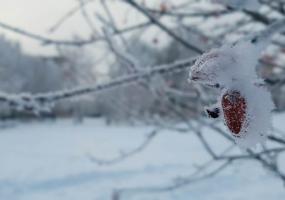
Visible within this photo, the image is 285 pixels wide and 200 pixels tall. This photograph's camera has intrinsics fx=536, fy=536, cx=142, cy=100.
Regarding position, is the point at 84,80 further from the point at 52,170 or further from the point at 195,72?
the point at 52,170

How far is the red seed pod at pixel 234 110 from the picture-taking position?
481 millimetres

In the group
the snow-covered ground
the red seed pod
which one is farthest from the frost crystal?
the snow-covered ground

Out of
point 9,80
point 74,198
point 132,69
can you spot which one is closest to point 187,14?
point 132,69

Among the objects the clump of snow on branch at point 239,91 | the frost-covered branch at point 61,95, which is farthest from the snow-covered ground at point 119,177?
the clump of snow on branch at point 239,91

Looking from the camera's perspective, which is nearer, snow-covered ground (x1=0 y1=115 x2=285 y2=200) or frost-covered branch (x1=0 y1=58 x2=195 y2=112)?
frost-covered branch (x1=0 y1=58 x2=195 y2=112)

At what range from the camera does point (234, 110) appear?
1.59 ft

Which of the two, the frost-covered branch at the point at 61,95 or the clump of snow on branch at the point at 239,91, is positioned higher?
the frost-covered branch at the point at 61,95

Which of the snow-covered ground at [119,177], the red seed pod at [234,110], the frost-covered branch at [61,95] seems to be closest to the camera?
the red seed pod at [234,110]

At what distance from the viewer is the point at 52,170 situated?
15852 millimetres

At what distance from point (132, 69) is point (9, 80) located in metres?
46.5

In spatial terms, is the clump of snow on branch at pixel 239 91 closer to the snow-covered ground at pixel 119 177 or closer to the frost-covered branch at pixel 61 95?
the frost-covered branch at pixel 61 95

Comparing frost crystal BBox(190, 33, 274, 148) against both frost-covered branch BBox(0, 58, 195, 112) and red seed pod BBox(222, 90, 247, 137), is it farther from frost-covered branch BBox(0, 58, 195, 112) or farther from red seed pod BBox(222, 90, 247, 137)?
frost-covered branch BBox(0, 58, 195, 112)

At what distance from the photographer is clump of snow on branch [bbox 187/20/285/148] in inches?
19.0

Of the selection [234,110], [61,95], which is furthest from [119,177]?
[234,110]
